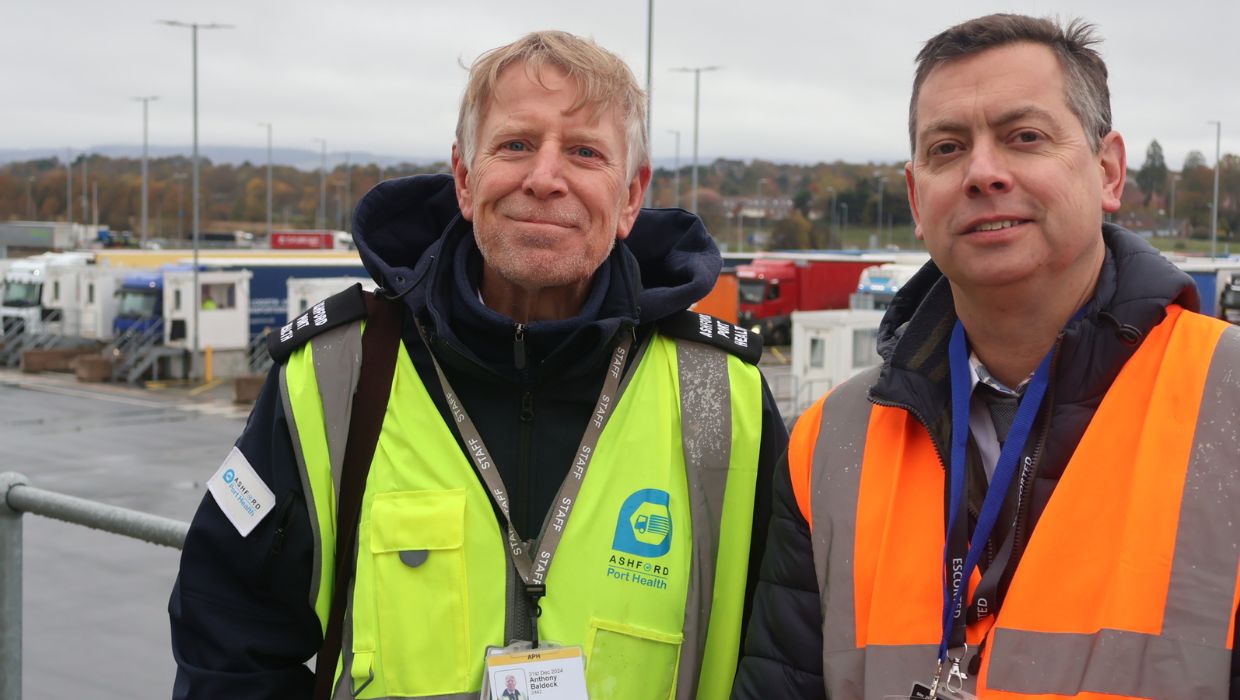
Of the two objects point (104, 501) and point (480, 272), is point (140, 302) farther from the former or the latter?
point (480, 272)

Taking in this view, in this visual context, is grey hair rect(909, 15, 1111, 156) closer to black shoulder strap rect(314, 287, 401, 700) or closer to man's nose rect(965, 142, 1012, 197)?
man's nose rect(965, 142, 1012, 197)

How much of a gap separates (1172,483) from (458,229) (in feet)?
5.84

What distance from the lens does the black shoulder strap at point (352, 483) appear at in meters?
2.94

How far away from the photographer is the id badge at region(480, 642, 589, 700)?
278 centimetres

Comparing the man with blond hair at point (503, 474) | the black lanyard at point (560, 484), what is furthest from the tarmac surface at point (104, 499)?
the black lanyard at point (560, 484)

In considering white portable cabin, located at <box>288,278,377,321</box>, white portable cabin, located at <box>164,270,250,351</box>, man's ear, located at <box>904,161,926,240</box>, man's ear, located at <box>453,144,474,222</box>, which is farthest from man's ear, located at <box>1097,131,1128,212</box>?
white portable cabin, located at <box>164,270,250,351</box>

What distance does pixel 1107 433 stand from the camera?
89.8 inches

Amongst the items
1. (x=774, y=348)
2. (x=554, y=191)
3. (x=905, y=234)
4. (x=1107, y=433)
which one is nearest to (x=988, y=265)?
(x=1107, y=433)

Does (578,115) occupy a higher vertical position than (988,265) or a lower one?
higher

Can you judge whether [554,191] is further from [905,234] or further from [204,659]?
[905,234]

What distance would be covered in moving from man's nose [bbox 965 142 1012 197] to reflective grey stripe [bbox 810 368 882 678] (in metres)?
0.50

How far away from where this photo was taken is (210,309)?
38.8 meters

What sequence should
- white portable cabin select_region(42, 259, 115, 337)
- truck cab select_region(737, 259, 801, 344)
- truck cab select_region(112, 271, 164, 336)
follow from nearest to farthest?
1. truck cab select_region(112, 271, 164, 336)
2. white portable cabin select_region(42, 259, 115, 337)
3. truck cab select_region(737, 259, 801, 344)

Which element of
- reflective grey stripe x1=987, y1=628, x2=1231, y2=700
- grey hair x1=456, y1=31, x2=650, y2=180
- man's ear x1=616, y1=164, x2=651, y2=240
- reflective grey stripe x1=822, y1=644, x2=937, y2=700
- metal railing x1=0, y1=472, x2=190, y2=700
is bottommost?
metal railing x1=0, y1=472, x2=190, y2=700
